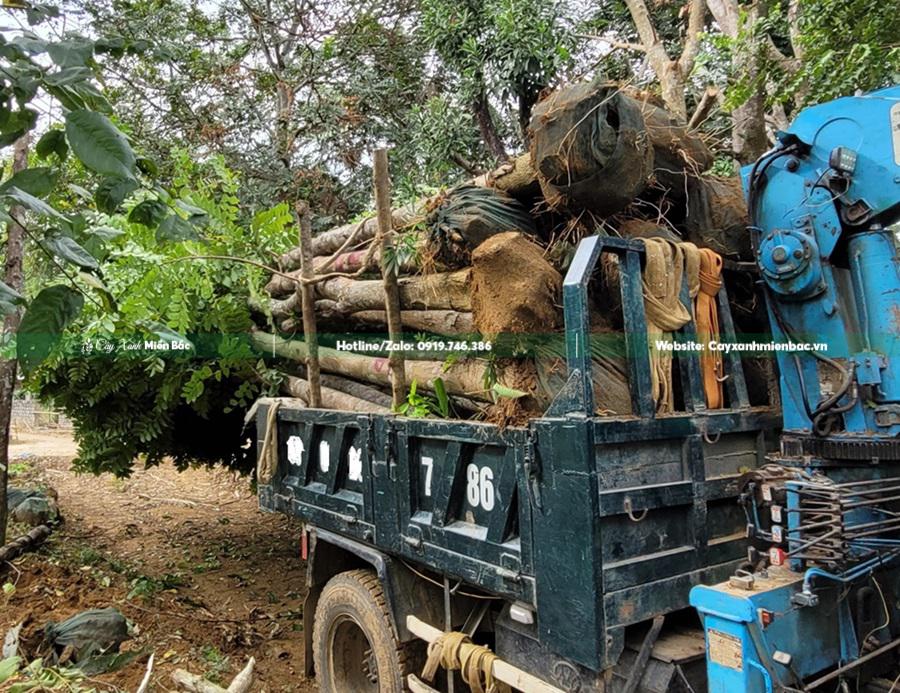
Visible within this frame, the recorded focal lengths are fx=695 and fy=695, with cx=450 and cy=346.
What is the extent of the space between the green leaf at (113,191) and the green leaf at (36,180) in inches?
3.2

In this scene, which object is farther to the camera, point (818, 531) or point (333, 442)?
point (333, 442)

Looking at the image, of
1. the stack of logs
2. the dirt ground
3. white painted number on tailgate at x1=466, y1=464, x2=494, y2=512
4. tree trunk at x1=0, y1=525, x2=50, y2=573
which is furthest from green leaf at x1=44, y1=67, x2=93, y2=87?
tree trunk at x1=0, y1=525, x2=50, y2=573

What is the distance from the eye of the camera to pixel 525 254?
260cm

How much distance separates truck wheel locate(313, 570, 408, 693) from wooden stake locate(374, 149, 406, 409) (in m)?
1.00

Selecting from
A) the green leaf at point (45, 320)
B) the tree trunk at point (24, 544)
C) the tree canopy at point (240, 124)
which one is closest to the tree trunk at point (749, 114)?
the tree canopy at point (240, 124)

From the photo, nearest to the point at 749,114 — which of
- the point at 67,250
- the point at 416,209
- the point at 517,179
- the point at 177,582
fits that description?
the point at 416,209

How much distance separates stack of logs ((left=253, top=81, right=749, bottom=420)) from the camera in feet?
8.34

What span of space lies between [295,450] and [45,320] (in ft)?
10.3

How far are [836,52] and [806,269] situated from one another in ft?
10.0

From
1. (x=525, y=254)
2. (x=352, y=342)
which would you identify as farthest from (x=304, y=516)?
(x=525, y=254)

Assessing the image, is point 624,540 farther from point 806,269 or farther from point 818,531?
point 806,269

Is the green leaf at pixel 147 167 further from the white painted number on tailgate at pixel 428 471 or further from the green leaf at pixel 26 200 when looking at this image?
the white painted number on tailgate at pixel 428 471

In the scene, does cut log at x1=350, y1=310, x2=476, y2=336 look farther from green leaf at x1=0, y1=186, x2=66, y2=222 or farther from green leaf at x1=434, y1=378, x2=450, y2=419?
green leaf at x1=0, y1=186, x2=66, y2=222

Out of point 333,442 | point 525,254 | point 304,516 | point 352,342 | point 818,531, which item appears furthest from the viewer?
point 352,342
